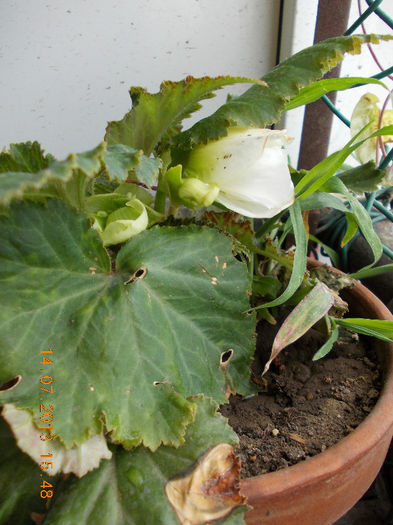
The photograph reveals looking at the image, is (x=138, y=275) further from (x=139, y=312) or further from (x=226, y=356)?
(x=226, y=356)

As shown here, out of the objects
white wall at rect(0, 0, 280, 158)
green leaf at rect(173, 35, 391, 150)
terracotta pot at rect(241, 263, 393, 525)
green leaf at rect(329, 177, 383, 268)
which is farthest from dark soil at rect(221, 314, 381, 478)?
white wall at rect(0, 0, 280, 158)

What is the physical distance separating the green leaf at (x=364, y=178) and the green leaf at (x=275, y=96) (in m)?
0.19

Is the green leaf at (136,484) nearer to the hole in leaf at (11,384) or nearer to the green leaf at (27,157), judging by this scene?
the hole in leaf at (11,384)

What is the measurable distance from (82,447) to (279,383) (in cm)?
29

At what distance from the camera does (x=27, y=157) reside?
462mm

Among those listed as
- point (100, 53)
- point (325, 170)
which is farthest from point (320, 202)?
point (100, 53)

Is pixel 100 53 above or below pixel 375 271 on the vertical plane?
above

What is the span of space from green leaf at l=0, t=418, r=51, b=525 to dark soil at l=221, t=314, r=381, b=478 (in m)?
0.21

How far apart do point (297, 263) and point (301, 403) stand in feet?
0.60

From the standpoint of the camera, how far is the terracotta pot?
44 cm

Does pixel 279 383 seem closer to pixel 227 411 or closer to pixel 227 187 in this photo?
pixel 227 411

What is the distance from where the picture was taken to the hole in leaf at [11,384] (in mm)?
412
